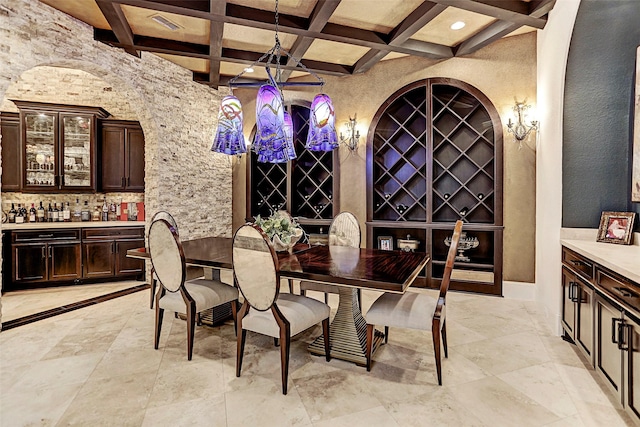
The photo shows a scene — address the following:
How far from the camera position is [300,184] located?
222 inches

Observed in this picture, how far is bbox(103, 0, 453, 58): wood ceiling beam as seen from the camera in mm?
3080

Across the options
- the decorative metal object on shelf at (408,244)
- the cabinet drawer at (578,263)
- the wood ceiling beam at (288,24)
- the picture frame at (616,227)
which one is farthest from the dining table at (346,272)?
Answer: the wood ceiling beam at (288,24)

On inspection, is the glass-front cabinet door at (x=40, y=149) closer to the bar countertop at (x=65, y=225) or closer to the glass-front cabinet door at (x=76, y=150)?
the glass-front cabinet door at (x=76, y=150)

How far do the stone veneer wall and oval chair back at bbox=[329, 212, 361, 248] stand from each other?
8.59 ft

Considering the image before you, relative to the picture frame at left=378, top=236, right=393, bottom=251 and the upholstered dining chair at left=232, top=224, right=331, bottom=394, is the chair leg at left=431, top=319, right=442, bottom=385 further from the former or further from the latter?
the picture frame at left=378, top=236, right=393, bottom=251

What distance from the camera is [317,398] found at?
2.04 meters

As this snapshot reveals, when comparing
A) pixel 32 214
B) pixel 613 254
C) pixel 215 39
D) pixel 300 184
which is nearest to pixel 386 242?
pixel 300 184

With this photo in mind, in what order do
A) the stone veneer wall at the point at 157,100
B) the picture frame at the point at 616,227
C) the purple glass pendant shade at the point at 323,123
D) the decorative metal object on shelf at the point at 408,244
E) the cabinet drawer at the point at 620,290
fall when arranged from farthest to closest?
the decorative metal object on shelf at the point at 408,244, the stone veneer wall at the point at 157,100, the purple glass pendant shade at the point at 323,123, the picture frame at the point at 616,227, the cabinet drawer at the point at 620,290

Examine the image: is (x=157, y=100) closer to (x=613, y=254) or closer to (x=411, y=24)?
(x=411, y=24)

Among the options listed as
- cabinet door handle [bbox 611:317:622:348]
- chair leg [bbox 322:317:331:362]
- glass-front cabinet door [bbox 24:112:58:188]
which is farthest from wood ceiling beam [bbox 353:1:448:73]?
glass-front cabinet door [bbox 24:112:58:188]

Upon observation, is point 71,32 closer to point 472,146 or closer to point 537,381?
point 472,146

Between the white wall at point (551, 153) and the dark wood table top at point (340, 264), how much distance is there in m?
1.35

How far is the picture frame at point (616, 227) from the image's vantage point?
249cm

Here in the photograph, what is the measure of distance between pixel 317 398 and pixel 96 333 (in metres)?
2.17
